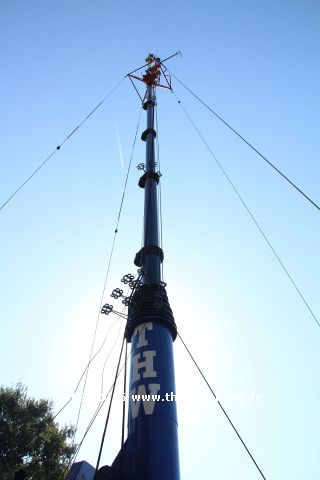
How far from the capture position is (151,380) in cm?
724

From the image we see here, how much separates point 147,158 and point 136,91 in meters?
8.00

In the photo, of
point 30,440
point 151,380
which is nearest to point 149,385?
point 151,380

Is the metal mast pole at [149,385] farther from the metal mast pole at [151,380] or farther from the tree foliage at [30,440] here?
the tree foliage at [30,440]

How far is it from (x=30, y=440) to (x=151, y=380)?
756 inches

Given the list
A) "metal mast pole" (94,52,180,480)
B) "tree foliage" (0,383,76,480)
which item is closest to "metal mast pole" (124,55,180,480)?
"metal mast pole" (94,52,180,480)

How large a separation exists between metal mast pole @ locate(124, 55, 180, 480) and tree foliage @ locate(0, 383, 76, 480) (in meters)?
17.9

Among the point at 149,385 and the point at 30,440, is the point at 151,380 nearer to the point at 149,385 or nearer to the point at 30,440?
the point at 149,385

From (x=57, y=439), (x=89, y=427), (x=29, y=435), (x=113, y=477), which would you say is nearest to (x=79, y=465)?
(x=57, y=439)

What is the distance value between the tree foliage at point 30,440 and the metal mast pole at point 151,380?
17868mm

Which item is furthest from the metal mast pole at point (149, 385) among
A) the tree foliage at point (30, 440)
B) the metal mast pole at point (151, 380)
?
the tree foliage at point (30, 440)

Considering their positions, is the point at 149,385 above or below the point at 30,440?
below

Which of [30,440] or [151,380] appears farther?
[30,440]

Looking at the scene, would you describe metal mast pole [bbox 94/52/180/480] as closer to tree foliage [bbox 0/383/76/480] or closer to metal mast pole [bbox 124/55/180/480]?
metal mast pole [bbox 124/55/180/480]

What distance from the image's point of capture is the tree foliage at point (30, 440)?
20.6 meters
